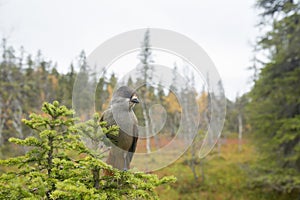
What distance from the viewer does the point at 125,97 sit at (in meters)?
1.41

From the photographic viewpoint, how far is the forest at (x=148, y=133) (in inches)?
63.2

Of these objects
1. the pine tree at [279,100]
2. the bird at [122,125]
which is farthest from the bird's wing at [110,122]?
the pine tree at [279,100]

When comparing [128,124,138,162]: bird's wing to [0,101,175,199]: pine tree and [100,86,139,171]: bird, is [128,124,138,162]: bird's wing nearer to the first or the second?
[100,86,139,171]: bird

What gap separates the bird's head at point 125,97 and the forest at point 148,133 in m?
0.12

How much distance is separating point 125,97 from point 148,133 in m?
0.30

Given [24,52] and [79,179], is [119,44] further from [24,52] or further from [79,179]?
[24,52]

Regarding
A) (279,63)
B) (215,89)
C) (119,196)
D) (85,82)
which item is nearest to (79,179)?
(119,196)

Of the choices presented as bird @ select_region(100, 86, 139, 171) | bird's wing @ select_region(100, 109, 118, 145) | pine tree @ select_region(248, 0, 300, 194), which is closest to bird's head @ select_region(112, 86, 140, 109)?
bird @ select_region(100, 86, 139, 171)

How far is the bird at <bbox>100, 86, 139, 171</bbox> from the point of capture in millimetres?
1414

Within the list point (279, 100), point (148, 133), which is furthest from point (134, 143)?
point (279, 100)

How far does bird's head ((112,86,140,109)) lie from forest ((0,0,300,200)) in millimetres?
123

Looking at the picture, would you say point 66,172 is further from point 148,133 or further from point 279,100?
point 279,100

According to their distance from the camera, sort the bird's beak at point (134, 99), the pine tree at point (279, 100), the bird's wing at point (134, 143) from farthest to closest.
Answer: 1. the pine tree at point (279, 100)
2. the bird's wing at point (134, 143)
3. the bird's beak at point (134, 99)

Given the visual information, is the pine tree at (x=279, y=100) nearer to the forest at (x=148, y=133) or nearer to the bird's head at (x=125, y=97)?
the forest at (x=148, y=133)
